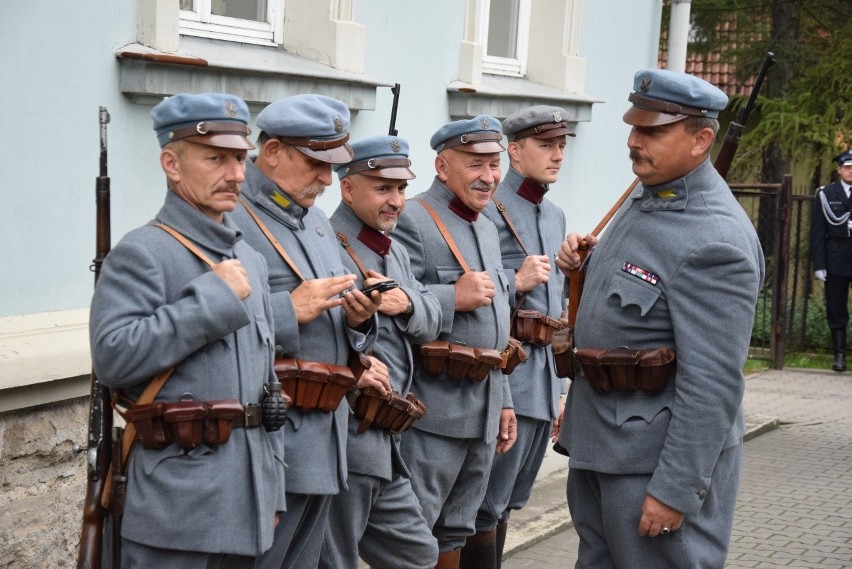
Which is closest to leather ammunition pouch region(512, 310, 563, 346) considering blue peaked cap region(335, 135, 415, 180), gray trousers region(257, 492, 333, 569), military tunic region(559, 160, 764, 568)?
blue peaked cap region(335, 135, 415, 180)

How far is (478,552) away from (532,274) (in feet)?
4.04

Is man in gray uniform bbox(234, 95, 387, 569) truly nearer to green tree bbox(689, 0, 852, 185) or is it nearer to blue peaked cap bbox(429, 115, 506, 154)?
blue peaked cap bbox(429, 115, 506, 154)

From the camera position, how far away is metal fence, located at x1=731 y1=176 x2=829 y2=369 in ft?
46.0

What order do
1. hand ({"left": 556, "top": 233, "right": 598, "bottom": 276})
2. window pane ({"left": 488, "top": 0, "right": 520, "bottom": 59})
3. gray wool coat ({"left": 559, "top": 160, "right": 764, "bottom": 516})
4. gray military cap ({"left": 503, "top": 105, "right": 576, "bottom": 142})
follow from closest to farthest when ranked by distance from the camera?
gray wool coat ({"left": 559, "top": 160, "right": 764, "bottom": 516}) < hand ({"left": 556, "top": 233, "right": 598, "bottom": 276}) < gray military cap ({"left": 503, "top": 105, "right": 576, "bottom": 142}) < window pane ({"left": 488, "top": 0, "right": 520, "bottom": 59})

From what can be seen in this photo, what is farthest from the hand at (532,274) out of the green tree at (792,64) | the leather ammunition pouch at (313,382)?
the green tree at (792,64)

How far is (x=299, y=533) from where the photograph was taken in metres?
4.28

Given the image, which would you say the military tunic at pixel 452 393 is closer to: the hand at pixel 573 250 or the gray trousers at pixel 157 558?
the hand at pixel 573 250

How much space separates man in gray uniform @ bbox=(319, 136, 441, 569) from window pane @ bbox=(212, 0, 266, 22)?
1349 mm

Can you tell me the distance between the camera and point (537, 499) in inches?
314

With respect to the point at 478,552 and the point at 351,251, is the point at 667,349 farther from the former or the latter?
the point at 478,552

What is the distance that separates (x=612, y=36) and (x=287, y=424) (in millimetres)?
5601

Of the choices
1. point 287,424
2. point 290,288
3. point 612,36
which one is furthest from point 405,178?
point 612,36

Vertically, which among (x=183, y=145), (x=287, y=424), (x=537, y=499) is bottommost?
(x=537, y=499)

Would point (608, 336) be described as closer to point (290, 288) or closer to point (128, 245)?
point (290, 288)
